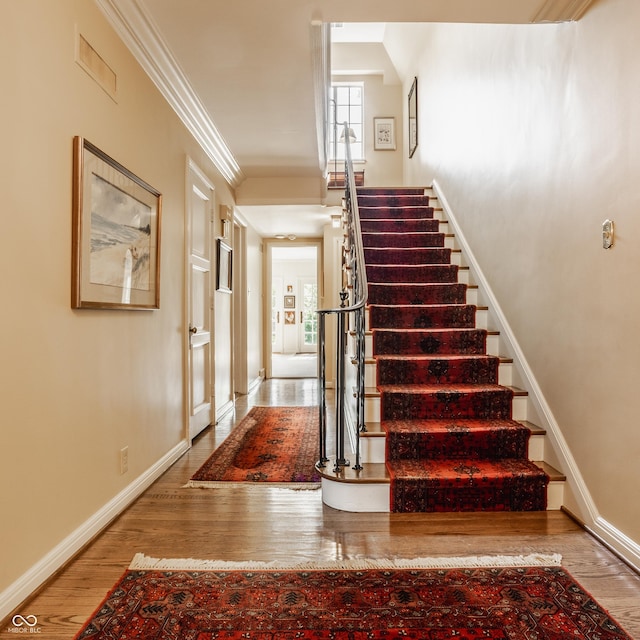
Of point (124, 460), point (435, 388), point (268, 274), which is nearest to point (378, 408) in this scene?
point (435, 388)

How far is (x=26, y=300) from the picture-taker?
146 cm

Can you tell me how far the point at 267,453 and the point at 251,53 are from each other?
2.54 m

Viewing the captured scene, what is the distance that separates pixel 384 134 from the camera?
6891 mm

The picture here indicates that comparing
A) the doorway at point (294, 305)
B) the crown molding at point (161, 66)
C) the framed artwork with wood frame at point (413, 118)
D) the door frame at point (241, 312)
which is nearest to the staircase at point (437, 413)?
the crown molding at point (161, 66)

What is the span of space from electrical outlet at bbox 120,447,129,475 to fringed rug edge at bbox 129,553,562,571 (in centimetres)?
55

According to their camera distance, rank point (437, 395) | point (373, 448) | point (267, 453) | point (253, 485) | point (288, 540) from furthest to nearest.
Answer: point (267, 453) → point (437, 395) → point (253, 485) → point (373, 448) → point (288, 540)

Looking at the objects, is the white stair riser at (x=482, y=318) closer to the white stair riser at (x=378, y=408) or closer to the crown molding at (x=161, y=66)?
the white stair riser at (x=378, y=408)

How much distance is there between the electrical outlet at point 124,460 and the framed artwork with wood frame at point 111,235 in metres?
0.72

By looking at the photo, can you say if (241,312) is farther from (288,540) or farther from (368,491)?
(288,540)

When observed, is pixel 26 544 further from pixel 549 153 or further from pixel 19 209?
pixel 549 153

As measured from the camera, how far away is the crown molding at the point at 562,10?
1934 millimetres

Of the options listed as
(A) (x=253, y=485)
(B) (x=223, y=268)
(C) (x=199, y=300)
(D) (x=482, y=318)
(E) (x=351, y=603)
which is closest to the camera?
(E) (x=351, y=603)

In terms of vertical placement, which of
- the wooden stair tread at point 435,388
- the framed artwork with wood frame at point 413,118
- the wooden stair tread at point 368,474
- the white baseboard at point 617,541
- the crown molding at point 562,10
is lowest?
the white baseboard at point 617,541

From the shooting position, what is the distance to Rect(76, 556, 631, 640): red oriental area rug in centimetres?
132
